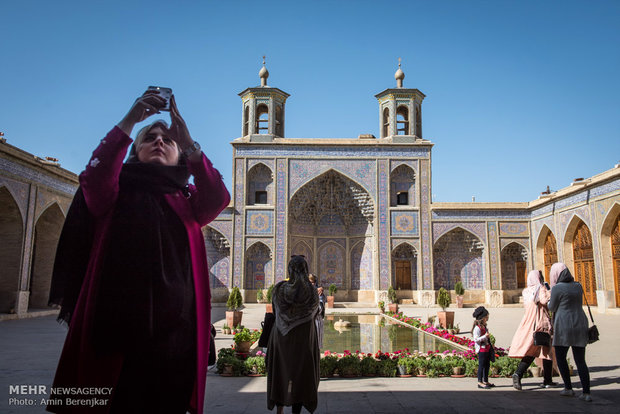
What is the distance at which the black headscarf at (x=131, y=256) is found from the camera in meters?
1.60

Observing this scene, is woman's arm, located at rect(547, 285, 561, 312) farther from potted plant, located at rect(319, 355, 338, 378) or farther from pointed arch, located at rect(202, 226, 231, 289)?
pointed arch, located at rect(202, 226, 231, 289)

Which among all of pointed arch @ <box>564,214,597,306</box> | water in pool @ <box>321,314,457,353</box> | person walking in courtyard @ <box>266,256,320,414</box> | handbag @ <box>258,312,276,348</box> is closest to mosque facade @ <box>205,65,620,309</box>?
pointed arch @ <box>564,214,597,306</box>

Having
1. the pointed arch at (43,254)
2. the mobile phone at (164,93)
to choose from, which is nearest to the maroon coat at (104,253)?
the mobile phone at (164,93)

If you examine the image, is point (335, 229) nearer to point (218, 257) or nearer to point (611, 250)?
point (218, 257)

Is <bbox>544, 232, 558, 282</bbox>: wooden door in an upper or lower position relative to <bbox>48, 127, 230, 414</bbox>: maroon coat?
upper

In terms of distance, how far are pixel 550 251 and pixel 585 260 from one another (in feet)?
8.79

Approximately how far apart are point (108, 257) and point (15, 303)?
13.4 meters

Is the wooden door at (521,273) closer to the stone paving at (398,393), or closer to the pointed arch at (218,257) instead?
the pointed arch at (218,257)

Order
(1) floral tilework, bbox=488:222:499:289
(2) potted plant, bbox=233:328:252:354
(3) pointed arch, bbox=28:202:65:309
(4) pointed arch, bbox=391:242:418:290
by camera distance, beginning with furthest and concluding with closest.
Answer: (4) pointed arch, bbox=391:242:418:290 < (1) floral tilework, bbox=488:222:499:289 < (3) pointed arch, bbox=28:202:65:309 < (2) potted plant, bbox=233:328:252:354

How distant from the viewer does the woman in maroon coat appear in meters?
1.59

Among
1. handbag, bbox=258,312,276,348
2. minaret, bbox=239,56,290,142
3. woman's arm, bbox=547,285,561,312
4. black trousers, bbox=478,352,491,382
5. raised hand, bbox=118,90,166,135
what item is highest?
minaret, bbox=239,56,290,142

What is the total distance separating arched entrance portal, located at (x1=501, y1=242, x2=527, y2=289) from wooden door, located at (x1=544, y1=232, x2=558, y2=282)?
0.96 meters

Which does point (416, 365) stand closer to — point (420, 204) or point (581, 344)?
point (581, 344)

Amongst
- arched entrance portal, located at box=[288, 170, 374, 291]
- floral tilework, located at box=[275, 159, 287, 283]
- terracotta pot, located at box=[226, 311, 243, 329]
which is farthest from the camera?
arched entrance portal, located at box=[288, 170, 374, 291]
